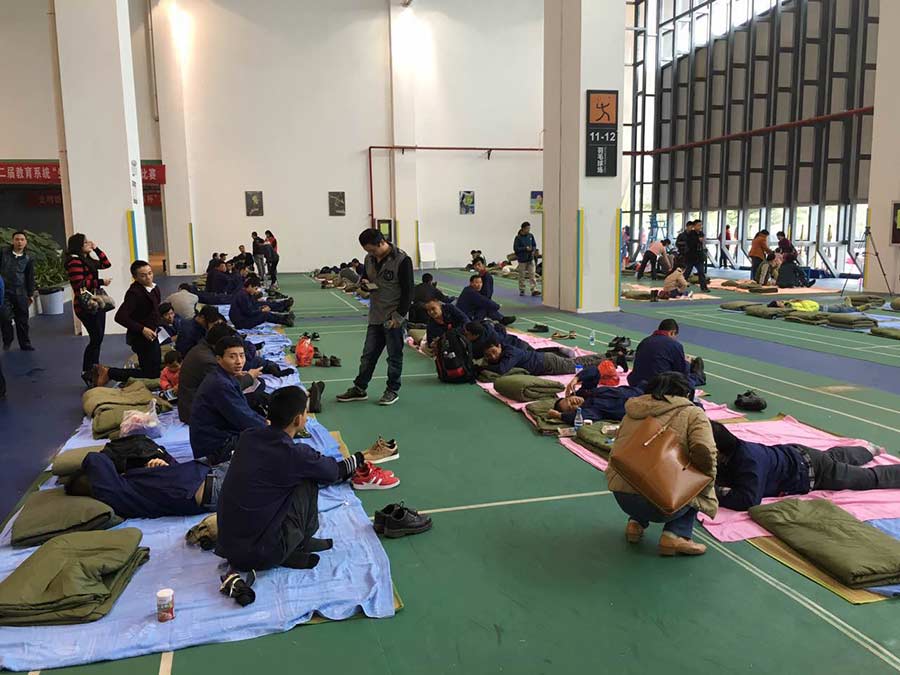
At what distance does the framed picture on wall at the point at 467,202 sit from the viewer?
96.9 ft

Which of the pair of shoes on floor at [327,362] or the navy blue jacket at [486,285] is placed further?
the navy blue jacket at [486,285]

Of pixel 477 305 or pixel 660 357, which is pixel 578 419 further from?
pixel 477 305

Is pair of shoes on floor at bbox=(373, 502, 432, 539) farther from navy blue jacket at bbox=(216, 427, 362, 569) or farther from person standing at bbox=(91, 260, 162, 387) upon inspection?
person standing at bbox=(91, 260, 162, 387)

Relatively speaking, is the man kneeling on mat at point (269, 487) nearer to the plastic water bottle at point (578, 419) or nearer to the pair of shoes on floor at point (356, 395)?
the plastic water bottle at point (578, 419)

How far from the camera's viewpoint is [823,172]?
2431cm

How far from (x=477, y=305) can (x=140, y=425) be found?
19.9 feet

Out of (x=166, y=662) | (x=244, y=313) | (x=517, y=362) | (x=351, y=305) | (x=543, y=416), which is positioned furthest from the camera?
(x=351, y=305)

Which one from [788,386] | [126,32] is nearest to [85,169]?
[126,32]

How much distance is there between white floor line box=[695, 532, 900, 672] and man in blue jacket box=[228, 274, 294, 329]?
10834 millimetres

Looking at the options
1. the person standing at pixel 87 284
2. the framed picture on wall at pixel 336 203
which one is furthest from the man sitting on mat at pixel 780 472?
the framed picture on wall at pixel 336 203

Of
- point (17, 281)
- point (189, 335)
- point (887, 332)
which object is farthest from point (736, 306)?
point (17, 281)

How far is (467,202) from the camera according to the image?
29656 mm

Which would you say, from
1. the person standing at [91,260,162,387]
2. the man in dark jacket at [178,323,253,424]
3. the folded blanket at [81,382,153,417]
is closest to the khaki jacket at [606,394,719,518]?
the man in dark jacket at [178,323,253,424]

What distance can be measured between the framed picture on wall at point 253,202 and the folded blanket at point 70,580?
2455 cm
